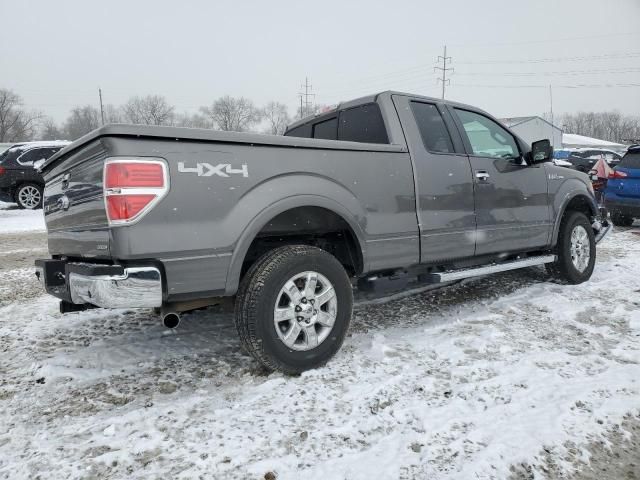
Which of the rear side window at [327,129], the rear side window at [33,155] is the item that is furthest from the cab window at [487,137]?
the rear side window at [33,155]

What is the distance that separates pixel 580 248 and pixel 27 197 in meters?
14.0

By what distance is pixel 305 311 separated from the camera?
2812mm

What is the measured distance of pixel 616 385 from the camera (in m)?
2.63

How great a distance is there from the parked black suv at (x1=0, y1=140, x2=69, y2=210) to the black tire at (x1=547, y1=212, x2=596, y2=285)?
13.0m

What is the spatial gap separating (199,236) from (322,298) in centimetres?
89

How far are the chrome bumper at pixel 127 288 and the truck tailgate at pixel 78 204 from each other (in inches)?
6.7

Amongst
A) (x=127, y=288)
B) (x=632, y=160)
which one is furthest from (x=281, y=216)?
(x=632, y=160)

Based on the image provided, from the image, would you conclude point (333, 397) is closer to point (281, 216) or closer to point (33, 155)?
point (281, 216)

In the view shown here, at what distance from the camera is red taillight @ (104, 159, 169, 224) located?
7.44 feet

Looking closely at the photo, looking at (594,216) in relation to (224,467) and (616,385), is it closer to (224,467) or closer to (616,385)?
(616,385)

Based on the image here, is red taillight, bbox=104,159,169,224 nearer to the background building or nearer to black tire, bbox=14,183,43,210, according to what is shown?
black tire, bbox=14,183,43,210

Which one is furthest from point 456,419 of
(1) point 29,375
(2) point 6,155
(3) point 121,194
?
(2) point 6,155

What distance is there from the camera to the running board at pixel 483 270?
3.61 meters

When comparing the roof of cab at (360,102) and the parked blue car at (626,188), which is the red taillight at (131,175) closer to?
the roof of cab at (360,102)
